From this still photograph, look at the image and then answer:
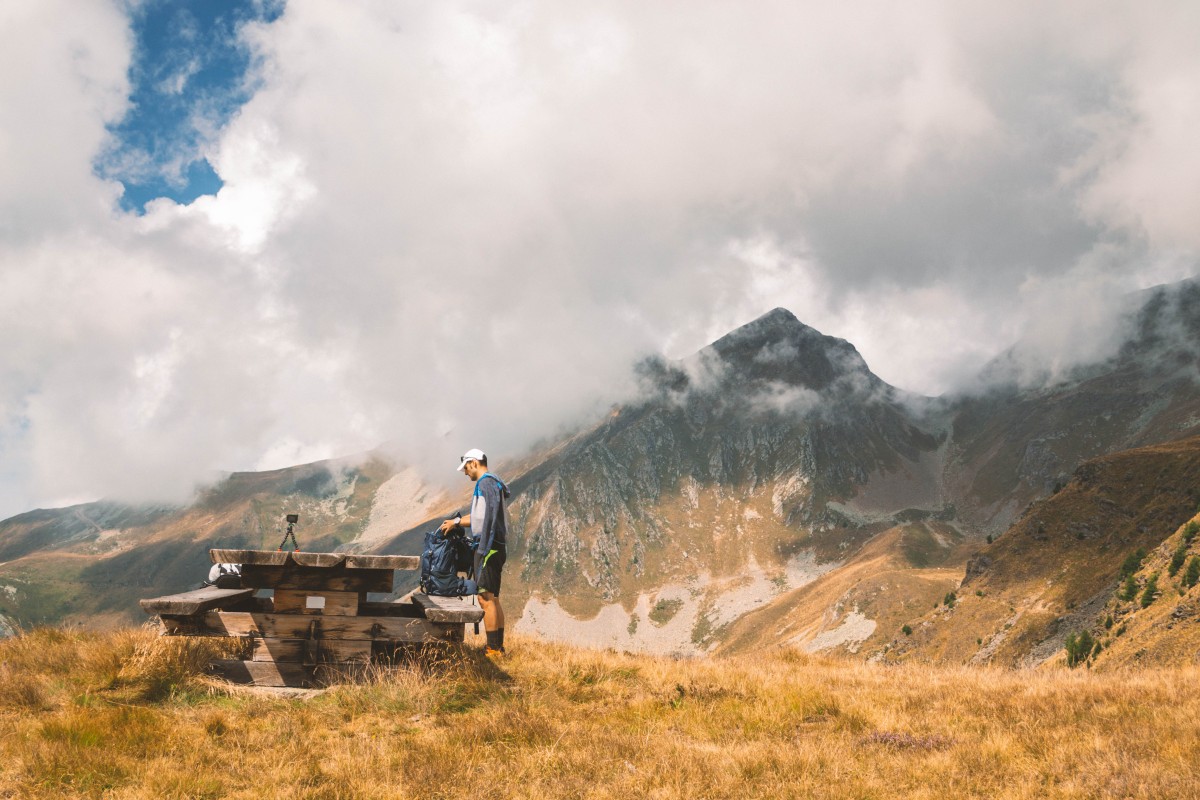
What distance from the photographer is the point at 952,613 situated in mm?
101188

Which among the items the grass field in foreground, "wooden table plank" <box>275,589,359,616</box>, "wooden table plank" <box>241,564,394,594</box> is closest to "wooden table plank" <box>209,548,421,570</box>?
"wooden table plank" <box>241,564,394,594</box>

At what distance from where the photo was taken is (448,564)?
996cm

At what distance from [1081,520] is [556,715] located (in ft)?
385

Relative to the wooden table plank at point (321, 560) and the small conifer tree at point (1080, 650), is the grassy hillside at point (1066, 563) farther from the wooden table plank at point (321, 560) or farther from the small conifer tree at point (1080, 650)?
the wooden table plank at point (321, 560)

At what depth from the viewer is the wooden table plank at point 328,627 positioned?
8531 mm

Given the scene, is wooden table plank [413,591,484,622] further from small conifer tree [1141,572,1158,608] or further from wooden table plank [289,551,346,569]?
small conifer tree [1141,572,1158,608]

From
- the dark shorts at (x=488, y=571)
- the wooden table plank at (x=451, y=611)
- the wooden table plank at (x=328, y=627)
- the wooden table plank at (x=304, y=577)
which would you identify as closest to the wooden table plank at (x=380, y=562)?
the wooden table plank at (x=304, y=577)

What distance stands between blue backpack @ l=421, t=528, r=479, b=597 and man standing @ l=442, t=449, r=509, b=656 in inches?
7.3

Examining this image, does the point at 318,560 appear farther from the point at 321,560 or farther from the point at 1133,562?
the point at 1133,562

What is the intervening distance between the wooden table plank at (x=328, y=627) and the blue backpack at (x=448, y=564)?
3.24ft

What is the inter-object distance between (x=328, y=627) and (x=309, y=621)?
247mm

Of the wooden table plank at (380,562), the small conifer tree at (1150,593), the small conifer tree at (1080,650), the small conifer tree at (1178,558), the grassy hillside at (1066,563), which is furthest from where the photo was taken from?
the grassy hillside at (1066,563)

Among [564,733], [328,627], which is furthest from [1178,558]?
[328,627]

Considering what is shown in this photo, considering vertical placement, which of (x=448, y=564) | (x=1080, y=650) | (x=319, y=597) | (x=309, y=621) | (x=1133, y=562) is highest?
(x=448, y=564)
